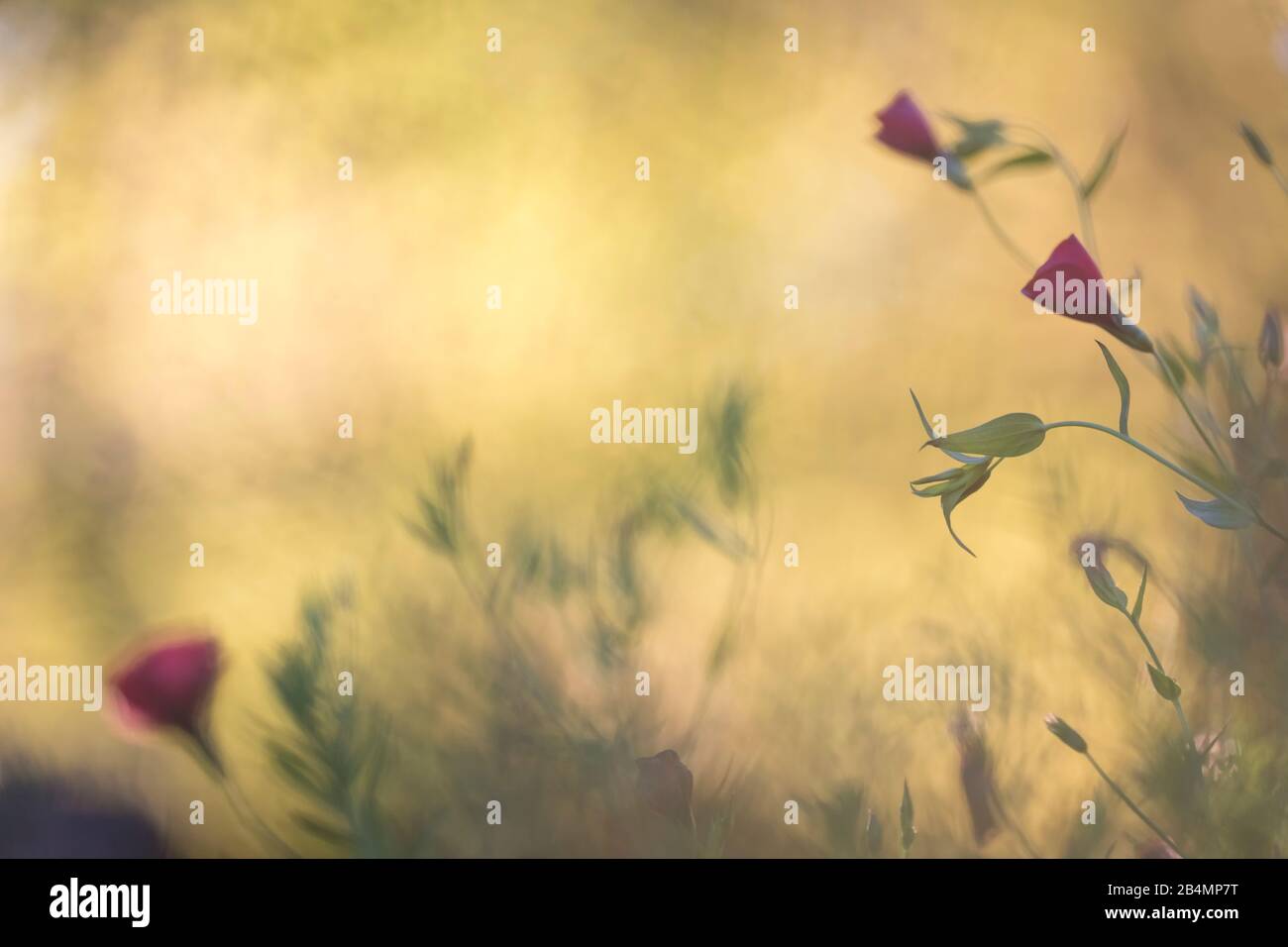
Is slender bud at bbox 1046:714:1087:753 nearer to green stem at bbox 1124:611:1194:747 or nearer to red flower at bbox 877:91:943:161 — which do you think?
green stem at bbox 1124:611:1194:747

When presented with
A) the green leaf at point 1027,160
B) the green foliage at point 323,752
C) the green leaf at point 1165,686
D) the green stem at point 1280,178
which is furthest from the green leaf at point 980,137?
the green foliage at point 323,752

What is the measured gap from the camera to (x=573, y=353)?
2.45 feet

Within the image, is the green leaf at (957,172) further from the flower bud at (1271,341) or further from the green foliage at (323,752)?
the green foliage at (323,752)

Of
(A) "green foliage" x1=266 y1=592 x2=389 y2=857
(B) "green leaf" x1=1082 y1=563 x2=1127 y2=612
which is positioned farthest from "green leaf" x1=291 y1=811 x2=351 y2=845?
(B) "green leaf" x1=1082 y1=563 x2=1127 y2=612

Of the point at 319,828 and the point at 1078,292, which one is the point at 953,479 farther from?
the point at 319,828

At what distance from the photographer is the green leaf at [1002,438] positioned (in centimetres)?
39

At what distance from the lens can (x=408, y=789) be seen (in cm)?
65

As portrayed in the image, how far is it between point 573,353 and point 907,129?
327 mm

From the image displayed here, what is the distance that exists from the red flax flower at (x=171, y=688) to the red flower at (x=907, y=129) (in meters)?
0.44

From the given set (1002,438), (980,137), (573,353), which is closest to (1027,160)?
(980,137)

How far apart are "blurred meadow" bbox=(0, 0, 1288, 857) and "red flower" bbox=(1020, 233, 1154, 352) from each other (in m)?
0.27

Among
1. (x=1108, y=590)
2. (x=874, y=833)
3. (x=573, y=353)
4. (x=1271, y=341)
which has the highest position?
(x=573, y=353)

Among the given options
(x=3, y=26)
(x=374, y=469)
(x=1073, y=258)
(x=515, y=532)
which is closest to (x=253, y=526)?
(x=374, y=469)
